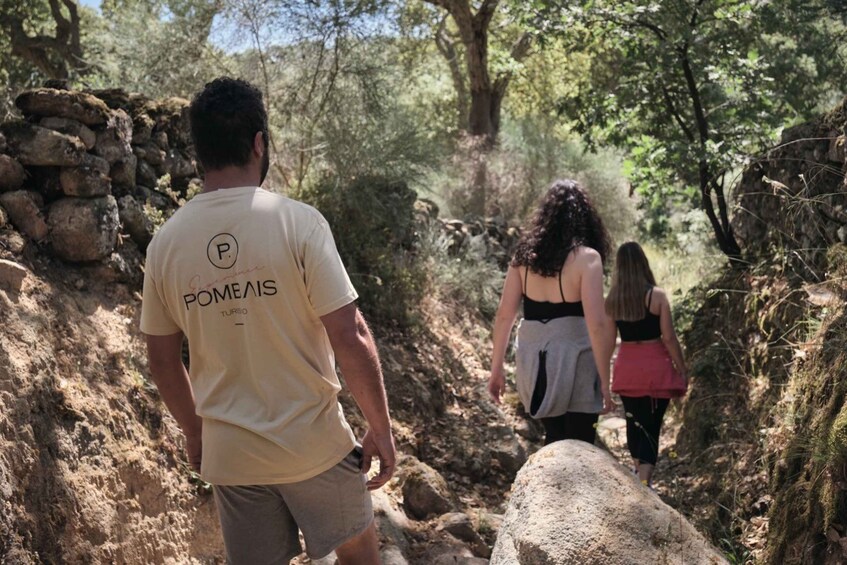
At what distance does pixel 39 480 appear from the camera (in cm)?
401

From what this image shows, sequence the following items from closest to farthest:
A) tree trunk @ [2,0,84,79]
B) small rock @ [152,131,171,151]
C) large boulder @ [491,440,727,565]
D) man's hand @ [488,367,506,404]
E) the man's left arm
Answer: the man's left arm
large boulder @ [491,440,727,565]
man's hand @ [488,367,506,404]
small rock @ [152,131,171,151]
tree trunk @ [2,0,84,79]

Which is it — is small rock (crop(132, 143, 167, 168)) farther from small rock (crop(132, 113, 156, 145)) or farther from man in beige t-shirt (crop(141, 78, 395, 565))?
man in beige t-shirt (crop(141, 78, 395, 565))

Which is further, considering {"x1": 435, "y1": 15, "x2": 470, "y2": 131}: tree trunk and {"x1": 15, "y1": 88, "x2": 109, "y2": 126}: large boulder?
{"x1": 435, "y1": 15, "x2": 470, "y2": 131}: tree trunk

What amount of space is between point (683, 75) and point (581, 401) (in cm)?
466

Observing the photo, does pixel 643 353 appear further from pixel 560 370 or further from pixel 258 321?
pixel 258 321

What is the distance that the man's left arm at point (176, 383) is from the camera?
3066 mm

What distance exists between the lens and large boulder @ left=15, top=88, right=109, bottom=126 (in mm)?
5312

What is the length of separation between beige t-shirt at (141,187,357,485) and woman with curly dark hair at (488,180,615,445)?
7.09ft

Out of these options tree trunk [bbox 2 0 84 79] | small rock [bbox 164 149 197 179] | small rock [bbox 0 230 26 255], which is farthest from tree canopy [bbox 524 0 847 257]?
tree trunk [bbox 2 0 84 79]

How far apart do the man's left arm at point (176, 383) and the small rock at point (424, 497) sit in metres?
2.85

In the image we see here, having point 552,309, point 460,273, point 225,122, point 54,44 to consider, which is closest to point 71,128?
point 225,122

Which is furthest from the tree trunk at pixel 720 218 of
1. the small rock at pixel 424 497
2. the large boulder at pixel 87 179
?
the large boulder at pixel 87 179

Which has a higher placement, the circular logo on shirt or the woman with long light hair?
the circular logo on shirt

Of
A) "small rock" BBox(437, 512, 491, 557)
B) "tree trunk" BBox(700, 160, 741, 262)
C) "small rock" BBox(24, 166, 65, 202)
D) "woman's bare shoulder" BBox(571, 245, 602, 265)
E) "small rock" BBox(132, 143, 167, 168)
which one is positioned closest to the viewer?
"woman's bare shoulder" BBox(571, 245, 602, 265)
